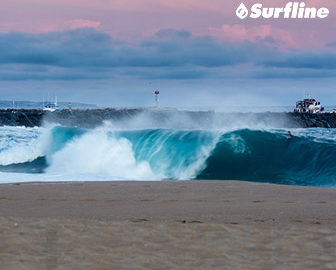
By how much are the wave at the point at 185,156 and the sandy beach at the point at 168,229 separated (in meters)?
6.53

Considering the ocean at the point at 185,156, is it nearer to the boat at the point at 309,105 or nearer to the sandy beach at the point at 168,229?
the sandy beach at the point at 168,229

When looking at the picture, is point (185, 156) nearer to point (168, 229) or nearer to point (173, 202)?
point (173, 202)

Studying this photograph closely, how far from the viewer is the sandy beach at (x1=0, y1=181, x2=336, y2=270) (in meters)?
3.75

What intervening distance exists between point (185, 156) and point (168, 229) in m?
10.7

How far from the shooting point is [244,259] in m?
3.76

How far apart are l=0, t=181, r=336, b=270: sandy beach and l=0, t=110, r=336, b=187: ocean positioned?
6.07 metres

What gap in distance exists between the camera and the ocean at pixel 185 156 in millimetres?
13891

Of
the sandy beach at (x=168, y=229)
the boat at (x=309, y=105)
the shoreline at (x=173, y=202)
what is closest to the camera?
the sandy beach at (x=168, y=229)

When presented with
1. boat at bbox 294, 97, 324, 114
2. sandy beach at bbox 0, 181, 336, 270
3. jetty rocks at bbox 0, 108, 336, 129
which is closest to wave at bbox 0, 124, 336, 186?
sandy beach at bbox 0, 181, 336, 270

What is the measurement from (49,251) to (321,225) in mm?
2896

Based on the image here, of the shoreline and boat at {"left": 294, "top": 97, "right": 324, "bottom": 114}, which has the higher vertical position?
boat at {"left": 294, "top": 97, "right": 324, "bottom": 114}

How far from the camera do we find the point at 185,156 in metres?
15.3

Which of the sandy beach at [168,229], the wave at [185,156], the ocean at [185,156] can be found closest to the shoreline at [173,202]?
the sandy beach at [168,229]

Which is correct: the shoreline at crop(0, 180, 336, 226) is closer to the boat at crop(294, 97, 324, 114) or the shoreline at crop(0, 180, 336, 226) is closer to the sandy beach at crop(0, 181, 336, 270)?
the sandy beach at crop(0, 181, 336, 270)
